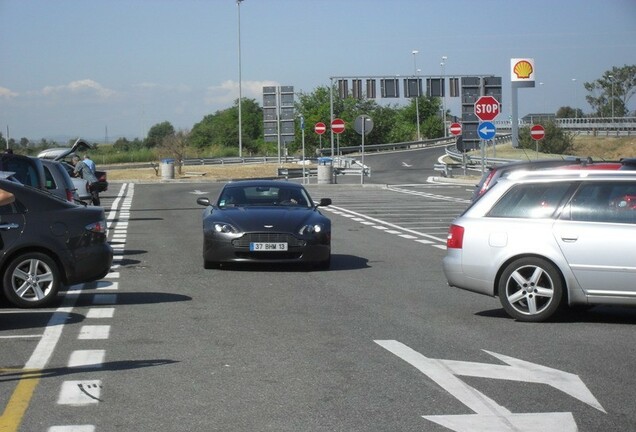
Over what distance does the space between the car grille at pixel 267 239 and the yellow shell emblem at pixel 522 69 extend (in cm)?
7623

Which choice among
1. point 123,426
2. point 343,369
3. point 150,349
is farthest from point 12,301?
point 123,426

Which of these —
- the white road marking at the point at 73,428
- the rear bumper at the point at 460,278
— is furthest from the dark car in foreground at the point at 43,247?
the white road marking at the point at 73,428

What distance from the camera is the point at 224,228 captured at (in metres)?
15.8

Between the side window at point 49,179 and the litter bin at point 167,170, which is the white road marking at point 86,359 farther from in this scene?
the litter bin at point 167,170

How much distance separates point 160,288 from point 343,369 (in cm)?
593

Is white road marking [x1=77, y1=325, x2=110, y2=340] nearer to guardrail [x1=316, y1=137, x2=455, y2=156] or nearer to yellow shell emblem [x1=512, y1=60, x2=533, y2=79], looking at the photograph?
guardrail [x1=316, y1=137, x2=455, y2=156]

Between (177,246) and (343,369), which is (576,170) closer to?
(343,369)

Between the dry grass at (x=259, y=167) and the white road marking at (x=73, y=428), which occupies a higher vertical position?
the dry grass at (x=259, y=167)

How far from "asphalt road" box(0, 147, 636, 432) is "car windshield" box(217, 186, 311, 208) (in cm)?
144

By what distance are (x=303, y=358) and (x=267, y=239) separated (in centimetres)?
676

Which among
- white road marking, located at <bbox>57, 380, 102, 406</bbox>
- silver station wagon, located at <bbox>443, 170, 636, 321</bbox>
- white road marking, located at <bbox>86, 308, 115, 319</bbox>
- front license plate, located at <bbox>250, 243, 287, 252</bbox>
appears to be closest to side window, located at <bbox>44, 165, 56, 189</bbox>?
front license plate, located at <bbox>250, 243, 287, 252</bbox>

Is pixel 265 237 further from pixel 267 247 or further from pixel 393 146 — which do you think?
pixel 393 146

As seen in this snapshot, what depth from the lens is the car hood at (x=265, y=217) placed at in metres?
15.8

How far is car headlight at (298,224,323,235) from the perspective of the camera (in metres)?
15.9
